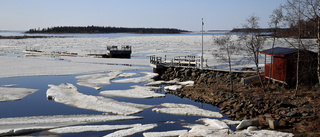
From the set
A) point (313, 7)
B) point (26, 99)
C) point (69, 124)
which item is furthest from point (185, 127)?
point (26, 99)

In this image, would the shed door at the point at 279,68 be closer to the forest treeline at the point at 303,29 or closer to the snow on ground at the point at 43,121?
the forest treeline at the point at 303,29

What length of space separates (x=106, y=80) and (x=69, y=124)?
1416 centimetres

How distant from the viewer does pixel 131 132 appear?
541 inches

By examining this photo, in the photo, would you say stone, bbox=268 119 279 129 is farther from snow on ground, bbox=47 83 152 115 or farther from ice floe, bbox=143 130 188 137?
snow on ground, bbox=47 83 152 115

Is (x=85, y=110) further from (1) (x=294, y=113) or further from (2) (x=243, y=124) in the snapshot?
(1) (x=294, y=113)

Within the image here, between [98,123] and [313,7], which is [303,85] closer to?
[313,7]

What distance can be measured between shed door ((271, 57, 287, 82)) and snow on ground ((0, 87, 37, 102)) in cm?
1795

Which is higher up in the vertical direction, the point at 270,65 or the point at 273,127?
the point at 270,65

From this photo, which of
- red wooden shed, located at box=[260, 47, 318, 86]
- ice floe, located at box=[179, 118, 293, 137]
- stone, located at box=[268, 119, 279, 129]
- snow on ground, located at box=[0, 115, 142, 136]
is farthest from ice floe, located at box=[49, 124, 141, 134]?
red wooden shed, located at box=[260, 47, 318, 86]

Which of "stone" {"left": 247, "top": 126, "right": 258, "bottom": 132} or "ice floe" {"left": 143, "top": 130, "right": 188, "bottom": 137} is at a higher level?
"stone" {"left": 247, "top": 126, "right": 258, "bottom": 132}

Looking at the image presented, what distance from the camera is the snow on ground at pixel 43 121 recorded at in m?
14.2

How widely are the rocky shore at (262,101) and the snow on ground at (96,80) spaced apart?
270 inches

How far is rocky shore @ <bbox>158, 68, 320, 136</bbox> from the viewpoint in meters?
14.5

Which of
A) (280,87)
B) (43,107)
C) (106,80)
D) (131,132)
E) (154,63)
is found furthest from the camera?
(154,63)
